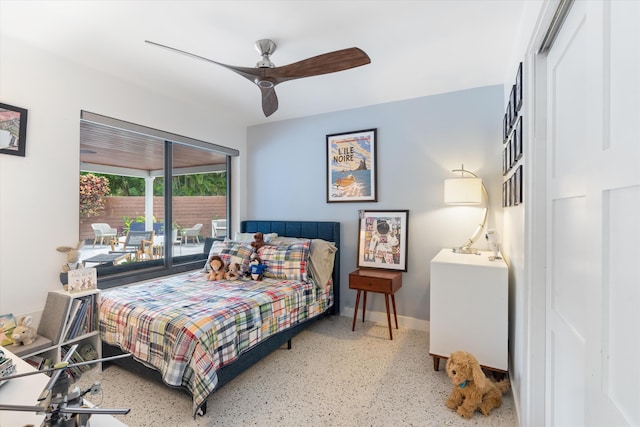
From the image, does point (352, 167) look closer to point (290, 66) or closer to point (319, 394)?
point (290, 66)

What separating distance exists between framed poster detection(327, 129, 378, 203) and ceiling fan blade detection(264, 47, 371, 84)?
4.99ft

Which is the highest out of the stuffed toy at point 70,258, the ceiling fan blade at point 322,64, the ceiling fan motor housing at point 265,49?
the ceiling fan motor housing at point 265,49

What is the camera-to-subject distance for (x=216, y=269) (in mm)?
3055

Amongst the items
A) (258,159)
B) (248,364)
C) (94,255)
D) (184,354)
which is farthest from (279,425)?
(258,159)

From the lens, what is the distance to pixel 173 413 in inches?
73.8

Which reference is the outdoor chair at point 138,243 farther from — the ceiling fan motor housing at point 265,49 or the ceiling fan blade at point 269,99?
Result: the ceiling fan motor housing at point 265,49

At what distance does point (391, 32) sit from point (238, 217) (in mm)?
2979

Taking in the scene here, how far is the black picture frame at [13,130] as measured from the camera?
2.10m

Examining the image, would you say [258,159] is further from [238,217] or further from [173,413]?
[173,413]

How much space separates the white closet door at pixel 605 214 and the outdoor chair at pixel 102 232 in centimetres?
344

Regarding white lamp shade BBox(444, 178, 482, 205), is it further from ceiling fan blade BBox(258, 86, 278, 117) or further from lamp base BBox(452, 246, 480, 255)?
ceiling fan blade BBox(258, 86, 278, 117)

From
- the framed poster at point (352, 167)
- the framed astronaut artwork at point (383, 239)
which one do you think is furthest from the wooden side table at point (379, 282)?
the framed poster at point (352, 167)

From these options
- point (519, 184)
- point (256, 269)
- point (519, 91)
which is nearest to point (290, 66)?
point (519, 91)

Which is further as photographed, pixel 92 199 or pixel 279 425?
pixel 92 199
